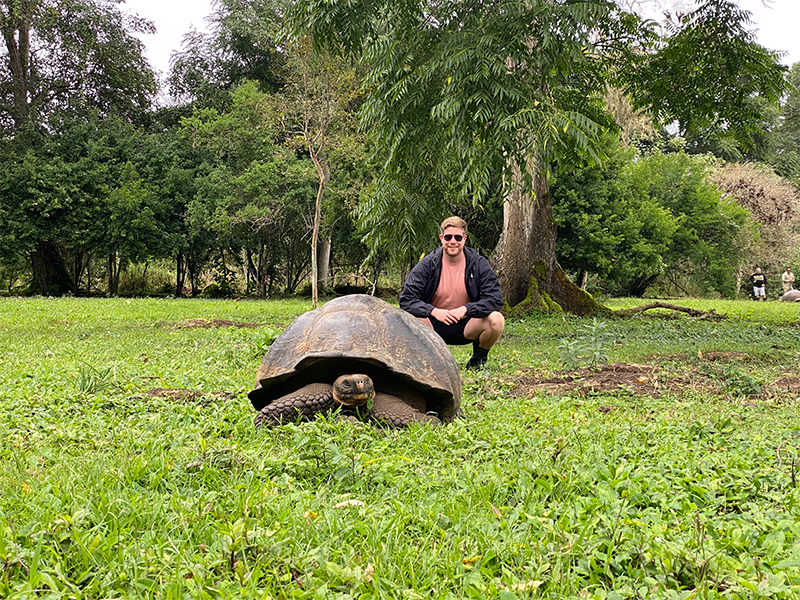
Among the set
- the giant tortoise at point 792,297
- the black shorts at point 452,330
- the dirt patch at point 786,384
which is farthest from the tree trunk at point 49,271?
the giant tortoise at point 792,297

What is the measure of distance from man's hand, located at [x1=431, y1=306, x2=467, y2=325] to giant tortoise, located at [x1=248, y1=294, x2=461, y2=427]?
1.38 metres

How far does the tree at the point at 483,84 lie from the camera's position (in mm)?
6793

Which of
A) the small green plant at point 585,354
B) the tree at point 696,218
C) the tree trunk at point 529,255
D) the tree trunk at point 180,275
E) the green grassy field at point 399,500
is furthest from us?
the tree at point 696,218

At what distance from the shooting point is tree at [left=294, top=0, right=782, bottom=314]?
6.79 metres

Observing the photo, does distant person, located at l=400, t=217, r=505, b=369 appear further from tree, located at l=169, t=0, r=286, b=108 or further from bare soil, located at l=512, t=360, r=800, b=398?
tree, located at l=169, t=0, r=286, b=108

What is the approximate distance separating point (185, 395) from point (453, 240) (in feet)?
8.10

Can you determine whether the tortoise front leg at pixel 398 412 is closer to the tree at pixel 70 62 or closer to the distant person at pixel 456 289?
the distant person at pixel 456 289

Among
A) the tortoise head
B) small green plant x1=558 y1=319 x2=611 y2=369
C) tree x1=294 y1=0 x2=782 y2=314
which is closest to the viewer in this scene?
the tortoise head

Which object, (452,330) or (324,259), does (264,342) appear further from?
(324,259)

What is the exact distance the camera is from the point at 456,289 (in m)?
5.61

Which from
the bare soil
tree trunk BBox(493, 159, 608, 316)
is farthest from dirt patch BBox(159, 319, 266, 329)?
the bare soil

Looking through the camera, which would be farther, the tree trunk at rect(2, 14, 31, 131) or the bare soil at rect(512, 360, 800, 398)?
the tree trunk at rect(2, 14, 31, 131)

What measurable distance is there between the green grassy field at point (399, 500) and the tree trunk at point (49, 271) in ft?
66.7

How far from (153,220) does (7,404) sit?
1815cm
